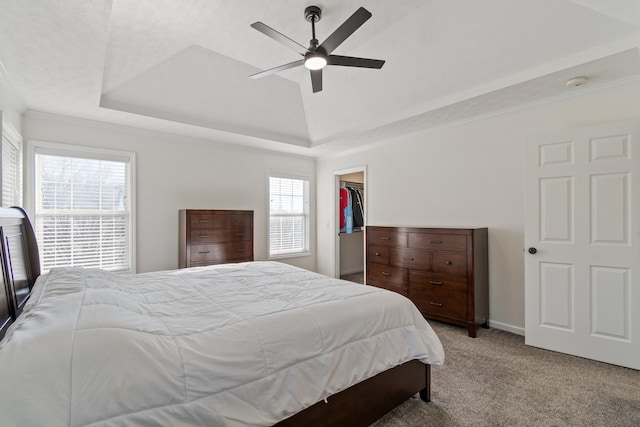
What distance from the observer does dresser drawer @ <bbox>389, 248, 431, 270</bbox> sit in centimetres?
352

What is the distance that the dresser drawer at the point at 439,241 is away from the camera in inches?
127

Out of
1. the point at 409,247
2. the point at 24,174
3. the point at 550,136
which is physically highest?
the point at 550,136

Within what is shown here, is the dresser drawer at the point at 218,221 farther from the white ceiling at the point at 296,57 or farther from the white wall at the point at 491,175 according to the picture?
the white wall at the point at 491,175

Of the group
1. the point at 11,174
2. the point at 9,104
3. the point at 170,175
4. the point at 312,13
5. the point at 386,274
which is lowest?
the point at 386,274

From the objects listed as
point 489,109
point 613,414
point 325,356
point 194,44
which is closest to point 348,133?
point 489,109

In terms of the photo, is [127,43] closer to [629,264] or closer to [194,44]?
[194,44]

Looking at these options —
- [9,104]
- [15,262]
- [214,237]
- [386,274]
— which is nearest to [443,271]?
[386,274]

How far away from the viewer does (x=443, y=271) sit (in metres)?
3.35

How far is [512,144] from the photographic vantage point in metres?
3.23

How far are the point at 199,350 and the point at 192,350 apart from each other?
26 millimetres

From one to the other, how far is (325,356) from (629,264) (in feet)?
8.69

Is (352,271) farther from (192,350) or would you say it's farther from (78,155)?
(192,350)

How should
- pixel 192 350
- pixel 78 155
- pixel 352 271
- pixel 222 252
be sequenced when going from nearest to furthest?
pixel 192 350
pixel 78 155
pixel 222 252
pixel 352 271

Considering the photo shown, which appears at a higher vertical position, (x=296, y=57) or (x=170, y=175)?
(x=296, y=57)
